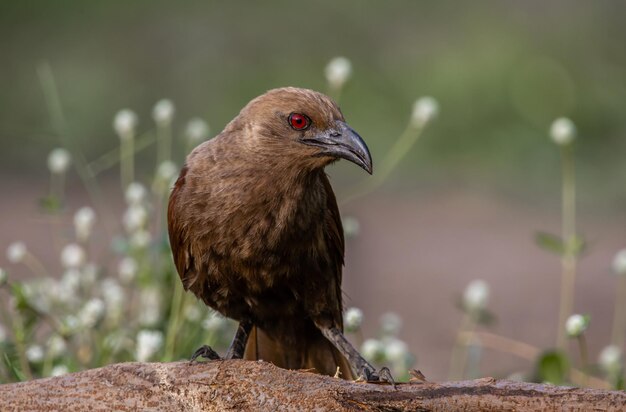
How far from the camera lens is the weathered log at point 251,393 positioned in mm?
3656

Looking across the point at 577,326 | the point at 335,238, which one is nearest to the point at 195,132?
the point at 335,238

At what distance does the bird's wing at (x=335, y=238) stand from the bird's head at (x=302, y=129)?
277mm

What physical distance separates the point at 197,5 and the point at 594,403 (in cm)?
1137

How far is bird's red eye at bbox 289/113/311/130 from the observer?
465 cm

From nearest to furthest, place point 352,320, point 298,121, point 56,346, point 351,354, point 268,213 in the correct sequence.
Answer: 1. point 268,213
2. point 298,121
3. point 351,354
4. point 352,320
5. point 56,346

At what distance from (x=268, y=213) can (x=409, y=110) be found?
23.4 feet

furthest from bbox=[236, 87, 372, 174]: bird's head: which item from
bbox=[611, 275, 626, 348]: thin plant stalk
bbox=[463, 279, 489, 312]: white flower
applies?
bbox=[611, 275, 626, 348]: thin plant stalk

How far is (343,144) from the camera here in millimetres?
4570

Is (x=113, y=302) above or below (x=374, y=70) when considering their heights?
below

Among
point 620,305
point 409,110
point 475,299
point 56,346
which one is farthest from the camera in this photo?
point 409,110

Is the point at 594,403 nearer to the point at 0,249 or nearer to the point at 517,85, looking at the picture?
the point at 0,249

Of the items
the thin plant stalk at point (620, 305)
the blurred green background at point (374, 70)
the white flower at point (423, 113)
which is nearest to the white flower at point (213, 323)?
the white flower at point (423, 113)

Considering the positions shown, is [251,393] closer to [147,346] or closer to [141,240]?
[147,346]

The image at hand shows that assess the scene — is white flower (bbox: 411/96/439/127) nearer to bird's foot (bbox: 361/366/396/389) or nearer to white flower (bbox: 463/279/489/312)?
white flower (bbox: 463/279/489/312)
